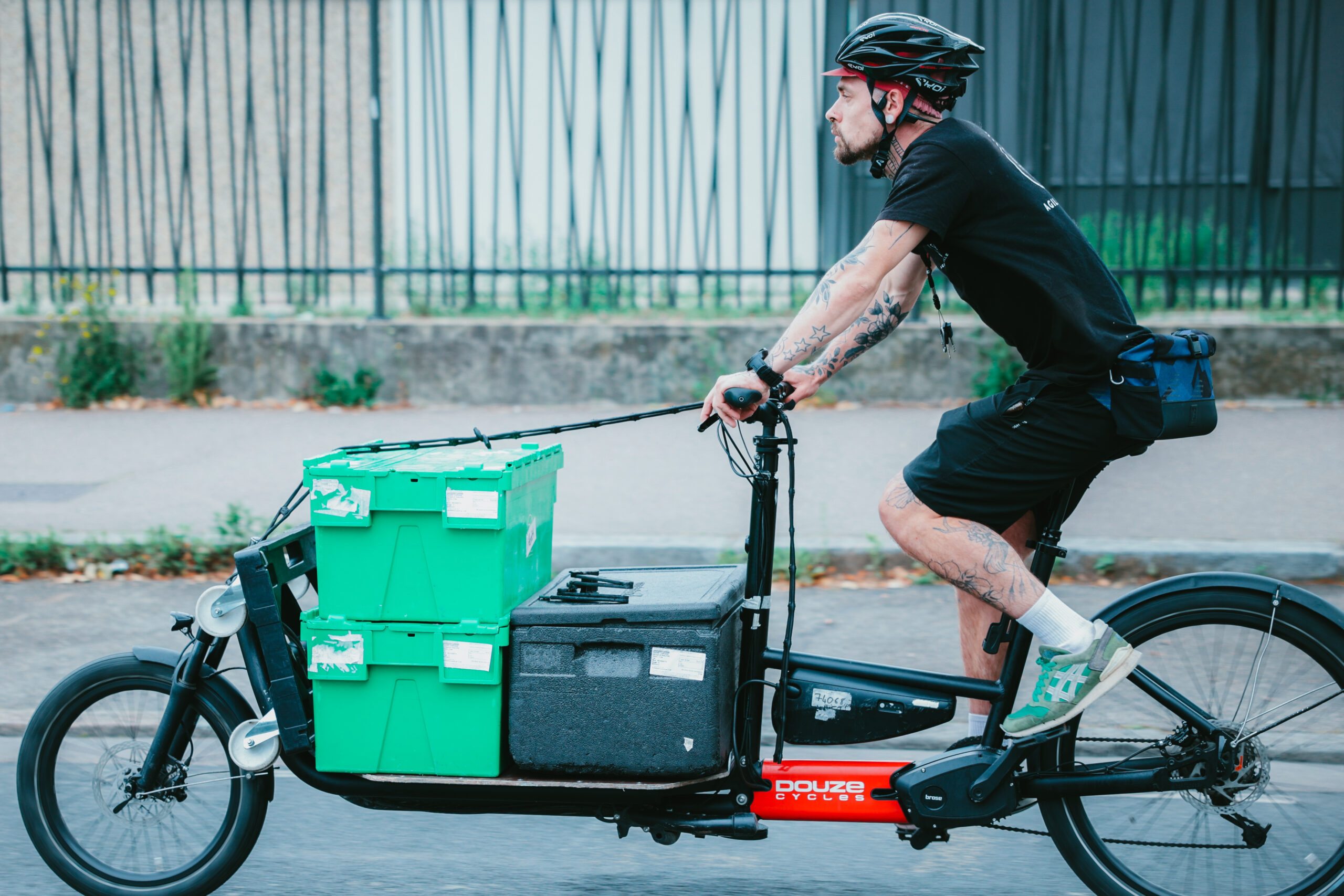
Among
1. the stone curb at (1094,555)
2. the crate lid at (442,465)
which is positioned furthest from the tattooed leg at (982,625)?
the stone curb at (1094,555)

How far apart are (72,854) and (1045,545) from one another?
2.45 metres

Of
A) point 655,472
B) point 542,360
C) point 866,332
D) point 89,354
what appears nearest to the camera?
point 866,332

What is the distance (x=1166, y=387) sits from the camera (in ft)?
8.63

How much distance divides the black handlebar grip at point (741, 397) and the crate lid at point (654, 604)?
1.48ft

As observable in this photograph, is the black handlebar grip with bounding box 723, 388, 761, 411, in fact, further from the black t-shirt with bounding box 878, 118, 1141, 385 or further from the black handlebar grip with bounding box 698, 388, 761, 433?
the black t-shirt with bounding box 878, 118, 1141, 385

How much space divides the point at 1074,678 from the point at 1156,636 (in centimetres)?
25

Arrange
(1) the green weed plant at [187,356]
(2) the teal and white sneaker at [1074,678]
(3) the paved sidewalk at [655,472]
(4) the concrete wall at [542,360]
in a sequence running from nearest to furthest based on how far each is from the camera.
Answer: (2) the teal and white sneaker at [1074,678], (3) the paved sidewalk at [655,472], (4) the concrete wall at [542,360], (1) the green weed plant at [187,356]

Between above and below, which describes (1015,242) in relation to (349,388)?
above

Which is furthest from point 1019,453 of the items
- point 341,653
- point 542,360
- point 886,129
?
point 542,360

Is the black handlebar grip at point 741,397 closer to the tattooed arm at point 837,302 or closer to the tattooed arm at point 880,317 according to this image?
the tattooed arm at point 837,302

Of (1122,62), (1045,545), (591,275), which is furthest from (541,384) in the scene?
(1045,545)

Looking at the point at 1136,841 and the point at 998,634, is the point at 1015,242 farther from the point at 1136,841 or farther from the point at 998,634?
the point at 1136,841

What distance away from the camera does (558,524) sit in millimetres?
6090

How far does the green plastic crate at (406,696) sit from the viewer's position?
2760 mm
